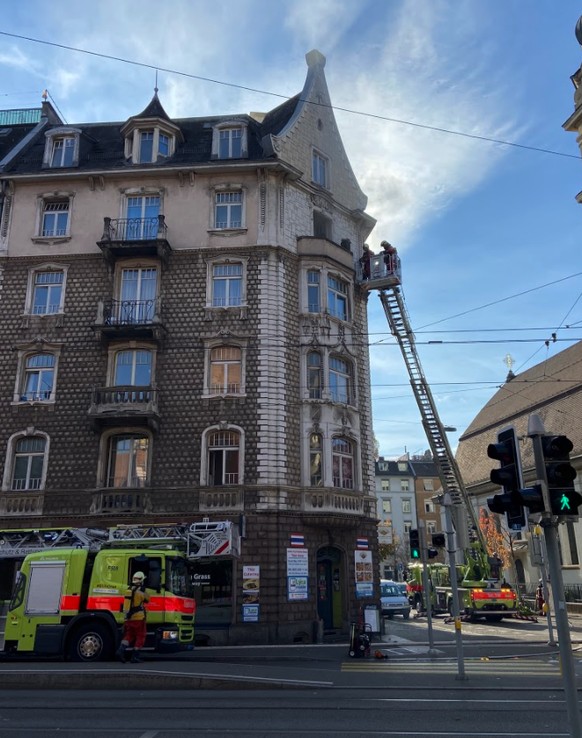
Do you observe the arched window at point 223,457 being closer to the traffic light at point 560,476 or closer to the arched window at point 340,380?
the arched window at point 340,380

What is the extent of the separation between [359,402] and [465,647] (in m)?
11.0

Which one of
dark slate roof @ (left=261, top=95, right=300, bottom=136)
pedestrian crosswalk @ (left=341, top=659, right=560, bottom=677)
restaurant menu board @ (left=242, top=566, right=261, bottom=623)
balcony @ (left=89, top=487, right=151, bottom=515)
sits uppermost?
dark slate roof @ (left=261, top=95, right=300, bottom=136)

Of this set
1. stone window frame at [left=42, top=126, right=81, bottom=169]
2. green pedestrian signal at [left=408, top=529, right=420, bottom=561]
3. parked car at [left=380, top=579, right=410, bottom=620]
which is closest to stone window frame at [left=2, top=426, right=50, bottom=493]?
stone window frame at [left=42, top=126, right=81, bottom=169]

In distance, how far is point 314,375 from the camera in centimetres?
2708

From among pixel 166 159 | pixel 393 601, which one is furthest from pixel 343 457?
pixel 166 159

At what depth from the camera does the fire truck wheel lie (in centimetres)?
1602

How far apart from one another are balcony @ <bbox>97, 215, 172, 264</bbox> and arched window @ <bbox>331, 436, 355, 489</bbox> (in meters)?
10.3

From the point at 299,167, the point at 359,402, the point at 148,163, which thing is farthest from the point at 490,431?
the point at 148,163

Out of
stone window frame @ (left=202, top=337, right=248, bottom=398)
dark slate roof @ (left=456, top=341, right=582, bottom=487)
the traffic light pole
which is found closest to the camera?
the traffic light pole

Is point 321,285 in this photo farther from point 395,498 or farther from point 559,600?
point 395,498

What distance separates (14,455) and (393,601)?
21277 mm

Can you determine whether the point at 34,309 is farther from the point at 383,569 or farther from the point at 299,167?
the point at 383,569

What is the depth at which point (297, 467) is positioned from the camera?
25328 millimetres

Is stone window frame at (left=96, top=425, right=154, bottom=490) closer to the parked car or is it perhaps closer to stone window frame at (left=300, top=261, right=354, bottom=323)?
stone window frame at (left=300, top=261, right=354, bottom=323)
